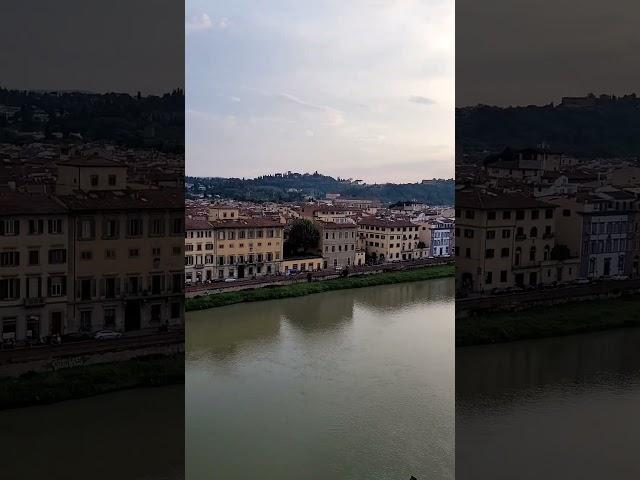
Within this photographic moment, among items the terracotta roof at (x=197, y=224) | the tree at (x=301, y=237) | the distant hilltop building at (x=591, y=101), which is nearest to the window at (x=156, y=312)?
the distant hilltop building at (x=591, y=101)

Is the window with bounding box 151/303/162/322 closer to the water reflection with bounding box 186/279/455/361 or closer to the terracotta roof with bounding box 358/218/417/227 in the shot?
the water reflection with bounding box 186/279/455/361

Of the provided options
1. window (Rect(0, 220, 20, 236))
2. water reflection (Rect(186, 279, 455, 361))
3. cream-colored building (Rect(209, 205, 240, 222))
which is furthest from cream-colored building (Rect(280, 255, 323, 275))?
window (Rect(0, 220, 20, 236))

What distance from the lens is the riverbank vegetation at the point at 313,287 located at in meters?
9.17

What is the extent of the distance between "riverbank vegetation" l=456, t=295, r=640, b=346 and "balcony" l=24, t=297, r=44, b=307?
1.54 meters

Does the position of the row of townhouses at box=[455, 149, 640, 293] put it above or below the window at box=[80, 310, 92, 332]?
above

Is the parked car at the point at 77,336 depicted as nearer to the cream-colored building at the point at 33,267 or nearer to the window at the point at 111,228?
the cream-colored building at the point at 33,267

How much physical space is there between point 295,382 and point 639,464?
4791mm

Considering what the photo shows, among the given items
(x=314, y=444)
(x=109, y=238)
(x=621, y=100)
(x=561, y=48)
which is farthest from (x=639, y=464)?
(x=314, y=444)

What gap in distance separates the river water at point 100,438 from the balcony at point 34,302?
37cm

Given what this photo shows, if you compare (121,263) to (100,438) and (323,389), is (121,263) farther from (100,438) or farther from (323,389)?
(323,389)

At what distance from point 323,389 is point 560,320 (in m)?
4.71

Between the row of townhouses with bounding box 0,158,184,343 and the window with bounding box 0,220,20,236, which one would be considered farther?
the row of townhouses with bounding box 0,158,184,343

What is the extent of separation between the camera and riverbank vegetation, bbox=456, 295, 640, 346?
2701 millimetres

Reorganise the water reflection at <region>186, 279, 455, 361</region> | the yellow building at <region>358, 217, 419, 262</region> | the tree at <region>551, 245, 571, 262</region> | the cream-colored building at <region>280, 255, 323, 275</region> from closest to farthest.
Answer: the tree at <region>551, 245, 571, 262</region> → the water reflection at <region>186, 279, 455, 361</region> → the cream-colored building at <region>280, 255, 323, 275</region> → the yellow building at <region>358, 217, 419, 262</region>
